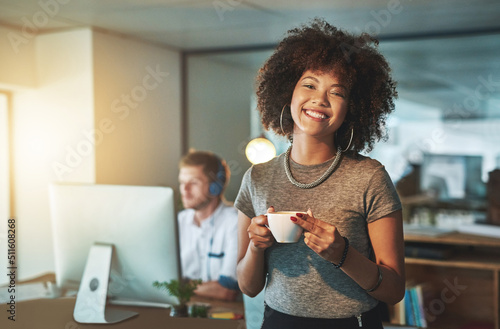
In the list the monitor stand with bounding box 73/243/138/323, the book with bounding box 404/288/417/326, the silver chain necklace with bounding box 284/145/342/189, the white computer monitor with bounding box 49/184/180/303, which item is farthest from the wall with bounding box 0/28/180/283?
the silver chain necklace with bounding box 284/145/342/189

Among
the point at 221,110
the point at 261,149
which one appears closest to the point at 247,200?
the point at 261,149

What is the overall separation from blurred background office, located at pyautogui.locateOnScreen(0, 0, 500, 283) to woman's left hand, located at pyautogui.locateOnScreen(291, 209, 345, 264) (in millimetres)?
2145

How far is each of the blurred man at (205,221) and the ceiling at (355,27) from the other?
0.95 metres

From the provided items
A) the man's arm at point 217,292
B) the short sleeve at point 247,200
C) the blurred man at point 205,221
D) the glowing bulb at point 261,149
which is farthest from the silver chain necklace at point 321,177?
the glowing bulb at point 261,149

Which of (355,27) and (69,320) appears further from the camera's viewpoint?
(355,27)

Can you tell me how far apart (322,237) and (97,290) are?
0.89 meters

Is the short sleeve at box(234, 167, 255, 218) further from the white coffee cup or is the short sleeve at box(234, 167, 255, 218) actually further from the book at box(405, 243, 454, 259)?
the book at box(405, 243, 454, 259)

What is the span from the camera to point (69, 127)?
12.5 ft

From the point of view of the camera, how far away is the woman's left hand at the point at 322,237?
1.20 m

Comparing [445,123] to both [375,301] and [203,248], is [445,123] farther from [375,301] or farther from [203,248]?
[375,301]

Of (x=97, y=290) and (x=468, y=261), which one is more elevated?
(x=97, y=290)

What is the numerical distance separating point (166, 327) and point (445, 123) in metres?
3.30

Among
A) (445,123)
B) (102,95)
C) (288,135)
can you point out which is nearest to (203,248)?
(102,95)

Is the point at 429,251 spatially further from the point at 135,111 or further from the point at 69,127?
the point at 69,127
